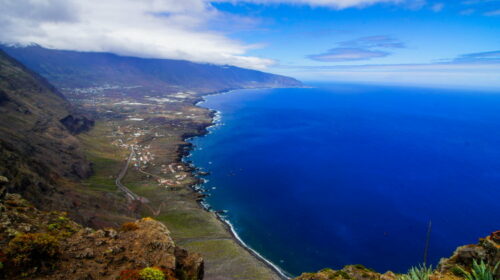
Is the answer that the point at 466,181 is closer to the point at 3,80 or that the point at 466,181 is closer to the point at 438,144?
the point at 438,144

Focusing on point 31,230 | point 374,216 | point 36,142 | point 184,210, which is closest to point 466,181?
point 374,216

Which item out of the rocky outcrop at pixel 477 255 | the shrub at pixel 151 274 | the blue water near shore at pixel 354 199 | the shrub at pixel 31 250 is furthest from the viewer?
Result: the blue water near shore at pixel 354 199

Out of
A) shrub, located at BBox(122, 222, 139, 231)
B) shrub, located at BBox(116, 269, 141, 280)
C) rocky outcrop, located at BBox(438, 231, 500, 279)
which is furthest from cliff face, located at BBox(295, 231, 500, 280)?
shrub, located at BBox(122, 222, 139, 231)

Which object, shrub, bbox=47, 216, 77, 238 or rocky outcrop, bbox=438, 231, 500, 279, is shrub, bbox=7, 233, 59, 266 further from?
rocky outcrop, bbox=438, 231, 500, 279

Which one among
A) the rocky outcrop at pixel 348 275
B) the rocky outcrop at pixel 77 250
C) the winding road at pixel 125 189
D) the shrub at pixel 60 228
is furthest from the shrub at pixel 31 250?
the winding road at pixel 125 189

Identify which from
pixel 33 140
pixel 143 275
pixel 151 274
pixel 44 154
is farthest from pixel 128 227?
pixel 33 140

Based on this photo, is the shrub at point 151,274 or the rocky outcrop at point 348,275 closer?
the shrub at point 151,274

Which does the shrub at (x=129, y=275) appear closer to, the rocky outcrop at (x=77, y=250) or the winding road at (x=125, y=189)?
the rocky outcrop at (x=77, y=250)

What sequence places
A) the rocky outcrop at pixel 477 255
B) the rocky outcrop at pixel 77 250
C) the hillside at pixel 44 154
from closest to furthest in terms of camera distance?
the rocky outcrop at pixel 77 250
the rocky outcrop at pixel 477 255
the hillside at pixel 44 154
